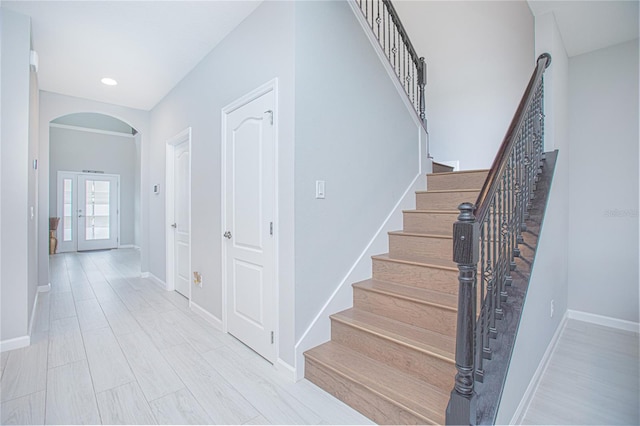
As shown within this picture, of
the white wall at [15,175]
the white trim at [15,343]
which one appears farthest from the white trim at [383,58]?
the white trim at [15,343]

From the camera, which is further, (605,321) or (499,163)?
(605,321)

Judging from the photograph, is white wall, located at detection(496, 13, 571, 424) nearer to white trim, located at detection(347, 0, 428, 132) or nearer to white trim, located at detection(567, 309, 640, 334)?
white trim, located at detection(567, 309, 640, 334)

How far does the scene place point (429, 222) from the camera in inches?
106

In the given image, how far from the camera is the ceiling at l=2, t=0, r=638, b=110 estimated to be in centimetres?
245

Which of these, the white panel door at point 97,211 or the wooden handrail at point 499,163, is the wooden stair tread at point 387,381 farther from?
the white panel door at point 97,211

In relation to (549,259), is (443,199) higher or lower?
higher

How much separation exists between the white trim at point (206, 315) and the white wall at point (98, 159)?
22.9ft

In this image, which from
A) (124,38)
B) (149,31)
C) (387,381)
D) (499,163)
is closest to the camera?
(499,163)

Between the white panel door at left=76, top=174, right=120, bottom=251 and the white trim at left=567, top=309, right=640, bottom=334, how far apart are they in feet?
33.2

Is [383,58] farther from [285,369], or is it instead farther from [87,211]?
[87,211]

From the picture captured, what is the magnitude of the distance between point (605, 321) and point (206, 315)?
13.1 ft

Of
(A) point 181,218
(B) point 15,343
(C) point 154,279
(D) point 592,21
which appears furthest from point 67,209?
(D) point 592,21

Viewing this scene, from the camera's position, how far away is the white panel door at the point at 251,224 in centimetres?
225

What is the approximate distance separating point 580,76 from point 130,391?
4.84 m
